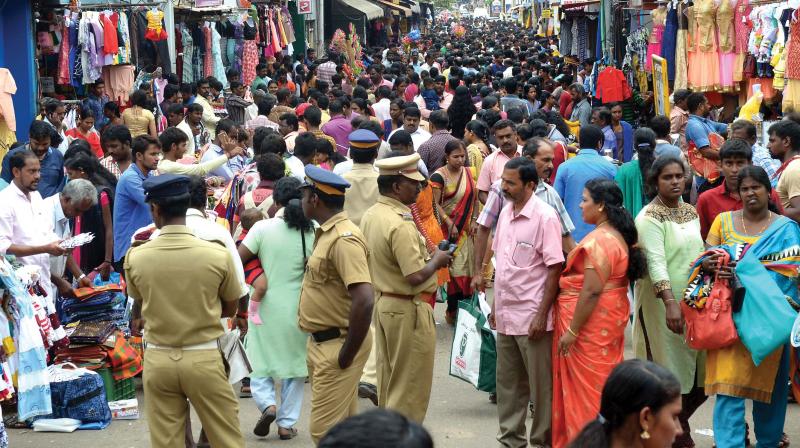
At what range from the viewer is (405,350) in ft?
19.3

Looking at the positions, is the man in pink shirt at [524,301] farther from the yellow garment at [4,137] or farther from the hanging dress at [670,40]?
the hanging dress at [670,40]

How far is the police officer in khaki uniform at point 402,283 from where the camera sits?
5.75m

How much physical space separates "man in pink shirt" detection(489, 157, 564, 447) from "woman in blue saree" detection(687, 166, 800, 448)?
0.79 meters

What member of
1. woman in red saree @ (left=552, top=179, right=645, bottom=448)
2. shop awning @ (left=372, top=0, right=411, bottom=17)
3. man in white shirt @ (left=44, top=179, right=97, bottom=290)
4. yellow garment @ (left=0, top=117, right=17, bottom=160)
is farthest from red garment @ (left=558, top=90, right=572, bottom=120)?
shop awning @ (left=372, top=0, right=411, bottom=17)

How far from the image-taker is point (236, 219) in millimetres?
8594

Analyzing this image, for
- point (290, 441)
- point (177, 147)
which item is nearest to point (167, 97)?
point (177, 147)

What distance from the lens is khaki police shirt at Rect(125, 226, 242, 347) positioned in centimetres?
495

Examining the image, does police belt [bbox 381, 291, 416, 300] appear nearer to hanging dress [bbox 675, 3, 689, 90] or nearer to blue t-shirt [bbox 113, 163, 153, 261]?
blue t-shirt [bbox 113, 163, 153, 261]

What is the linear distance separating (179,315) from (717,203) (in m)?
3.72

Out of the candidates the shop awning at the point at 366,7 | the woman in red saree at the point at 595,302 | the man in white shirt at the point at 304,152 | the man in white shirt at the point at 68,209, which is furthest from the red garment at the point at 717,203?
the shop awning at the point at 366,7

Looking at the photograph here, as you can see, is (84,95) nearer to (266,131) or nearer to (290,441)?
(266,131)

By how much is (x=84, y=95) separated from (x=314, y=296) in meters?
11.5

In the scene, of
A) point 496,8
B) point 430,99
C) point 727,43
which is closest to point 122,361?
point 727,43

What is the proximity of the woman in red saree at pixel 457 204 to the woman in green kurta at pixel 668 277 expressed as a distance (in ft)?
9.62
